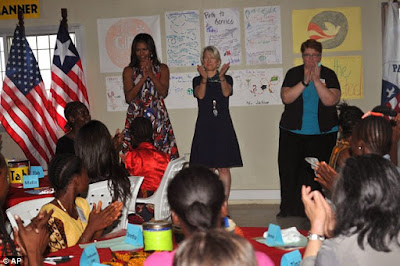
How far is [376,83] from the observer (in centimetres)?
732

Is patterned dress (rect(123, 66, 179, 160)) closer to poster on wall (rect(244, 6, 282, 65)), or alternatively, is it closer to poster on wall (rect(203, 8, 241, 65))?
poster on wall (rect(203, 8, 241, 65))

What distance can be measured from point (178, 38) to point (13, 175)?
3.30 meters

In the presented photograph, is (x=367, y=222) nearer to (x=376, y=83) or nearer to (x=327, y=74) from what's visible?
(x=327, y=74)

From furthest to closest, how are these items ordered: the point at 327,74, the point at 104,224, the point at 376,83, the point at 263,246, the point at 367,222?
the point at 376,83 → the point at 327,74 → the point at 104,224 → the point at 263,246 → the point at 367,222

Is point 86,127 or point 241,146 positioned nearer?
point 86,127

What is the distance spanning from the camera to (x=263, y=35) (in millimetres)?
7457

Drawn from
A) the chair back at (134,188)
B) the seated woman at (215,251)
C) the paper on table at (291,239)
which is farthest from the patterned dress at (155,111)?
the seated woman at (215,251)

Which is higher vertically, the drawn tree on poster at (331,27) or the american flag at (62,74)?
the drawn tree on poster at (331,27)

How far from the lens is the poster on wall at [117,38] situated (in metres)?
7.74

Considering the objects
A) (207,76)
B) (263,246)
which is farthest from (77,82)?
(263,246)

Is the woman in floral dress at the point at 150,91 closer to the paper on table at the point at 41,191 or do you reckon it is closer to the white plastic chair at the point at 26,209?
the paper on table at the point at 41,191

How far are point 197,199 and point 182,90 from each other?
5.54 metres

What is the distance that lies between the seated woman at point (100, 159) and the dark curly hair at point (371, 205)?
2.25 metres

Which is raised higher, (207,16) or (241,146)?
(207,16)
